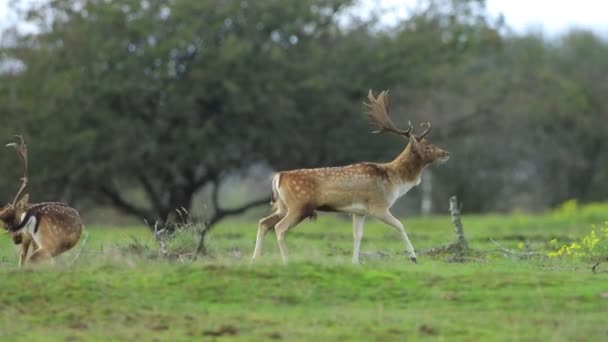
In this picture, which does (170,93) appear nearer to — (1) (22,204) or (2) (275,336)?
(1) (22,204)

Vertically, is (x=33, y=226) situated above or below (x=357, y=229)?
above

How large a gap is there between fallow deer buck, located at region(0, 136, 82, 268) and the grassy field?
30 centimetres

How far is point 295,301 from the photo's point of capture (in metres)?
12.9

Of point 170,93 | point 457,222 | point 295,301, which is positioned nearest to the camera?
point 295,301

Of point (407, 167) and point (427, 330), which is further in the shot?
point (407, 167)

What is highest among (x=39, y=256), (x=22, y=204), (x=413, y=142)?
(x=413, y=142)

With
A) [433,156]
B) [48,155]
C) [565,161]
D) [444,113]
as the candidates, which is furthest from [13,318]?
[565,161]

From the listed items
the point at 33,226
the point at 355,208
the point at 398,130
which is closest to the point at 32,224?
the point at 33,226

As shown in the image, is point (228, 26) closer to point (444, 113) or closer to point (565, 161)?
point (444, 113)

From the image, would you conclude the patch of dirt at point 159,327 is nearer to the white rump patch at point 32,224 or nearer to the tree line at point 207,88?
the white rump patch at point 32,224

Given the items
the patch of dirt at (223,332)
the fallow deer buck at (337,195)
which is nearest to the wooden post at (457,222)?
the fallow deer buck at (337,195)

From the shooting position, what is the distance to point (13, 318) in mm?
12312

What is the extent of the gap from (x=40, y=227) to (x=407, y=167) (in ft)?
15.4

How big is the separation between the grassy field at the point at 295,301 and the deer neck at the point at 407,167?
1621 mm
